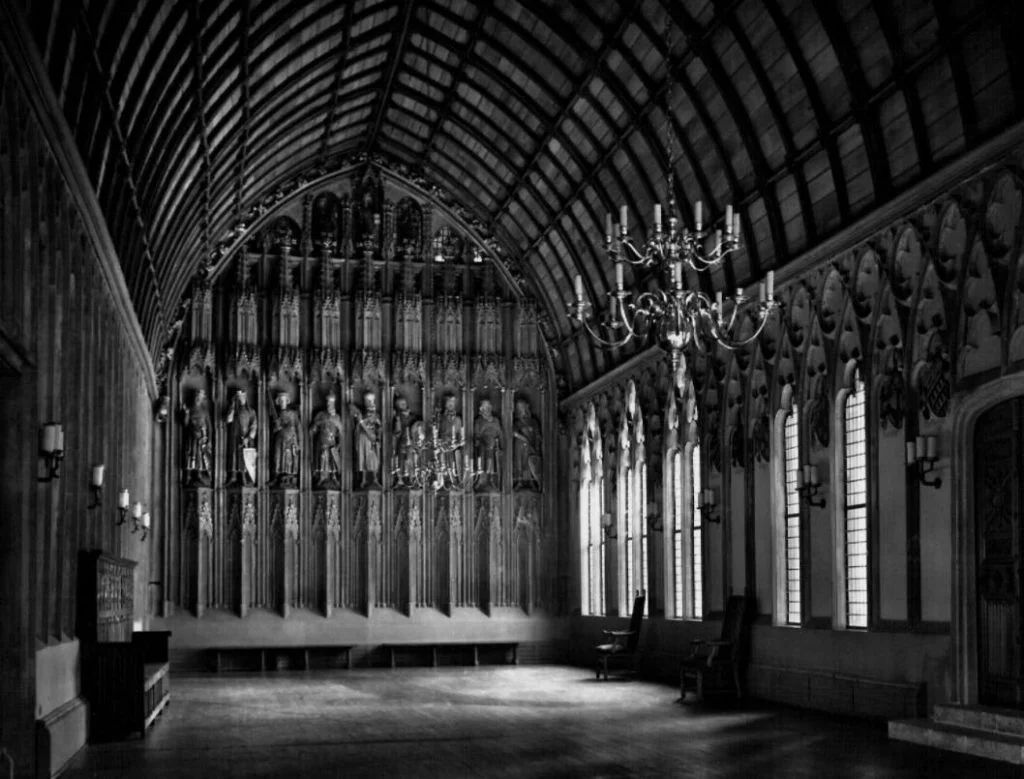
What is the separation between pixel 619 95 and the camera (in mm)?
24453

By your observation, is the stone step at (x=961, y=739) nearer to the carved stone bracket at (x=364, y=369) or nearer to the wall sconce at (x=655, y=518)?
the wall sconce at (x=655, y=518)

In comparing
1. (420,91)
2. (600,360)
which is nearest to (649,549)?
(600,360)

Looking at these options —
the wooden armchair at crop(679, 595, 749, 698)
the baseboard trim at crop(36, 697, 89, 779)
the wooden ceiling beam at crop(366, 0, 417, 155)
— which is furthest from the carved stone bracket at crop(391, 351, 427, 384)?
the baseboard trim at crop(36, 697, 89, 779)

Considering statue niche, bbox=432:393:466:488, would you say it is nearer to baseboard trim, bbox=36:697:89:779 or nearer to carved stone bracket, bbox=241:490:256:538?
carved stone bracket, bbox=241:490:256:538

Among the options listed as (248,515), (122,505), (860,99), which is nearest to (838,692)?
(860,99)

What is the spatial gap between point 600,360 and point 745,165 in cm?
951

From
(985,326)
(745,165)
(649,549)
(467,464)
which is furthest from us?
(467,464)

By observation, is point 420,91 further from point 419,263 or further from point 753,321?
point 753,321

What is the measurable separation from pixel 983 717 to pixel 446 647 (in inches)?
740

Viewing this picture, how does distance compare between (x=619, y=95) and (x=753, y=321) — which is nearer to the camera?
(x=753, y=321)

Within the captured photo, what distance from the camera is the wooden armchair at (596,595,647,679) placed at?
1037 inches

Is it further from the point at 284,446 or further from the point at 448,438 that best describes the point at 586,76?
the point at 284,446

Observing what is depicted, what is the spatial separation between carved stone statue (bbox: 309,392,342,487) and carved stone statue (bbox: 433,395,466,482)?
2.52 m

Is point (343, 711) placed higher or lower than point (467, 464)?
lower
